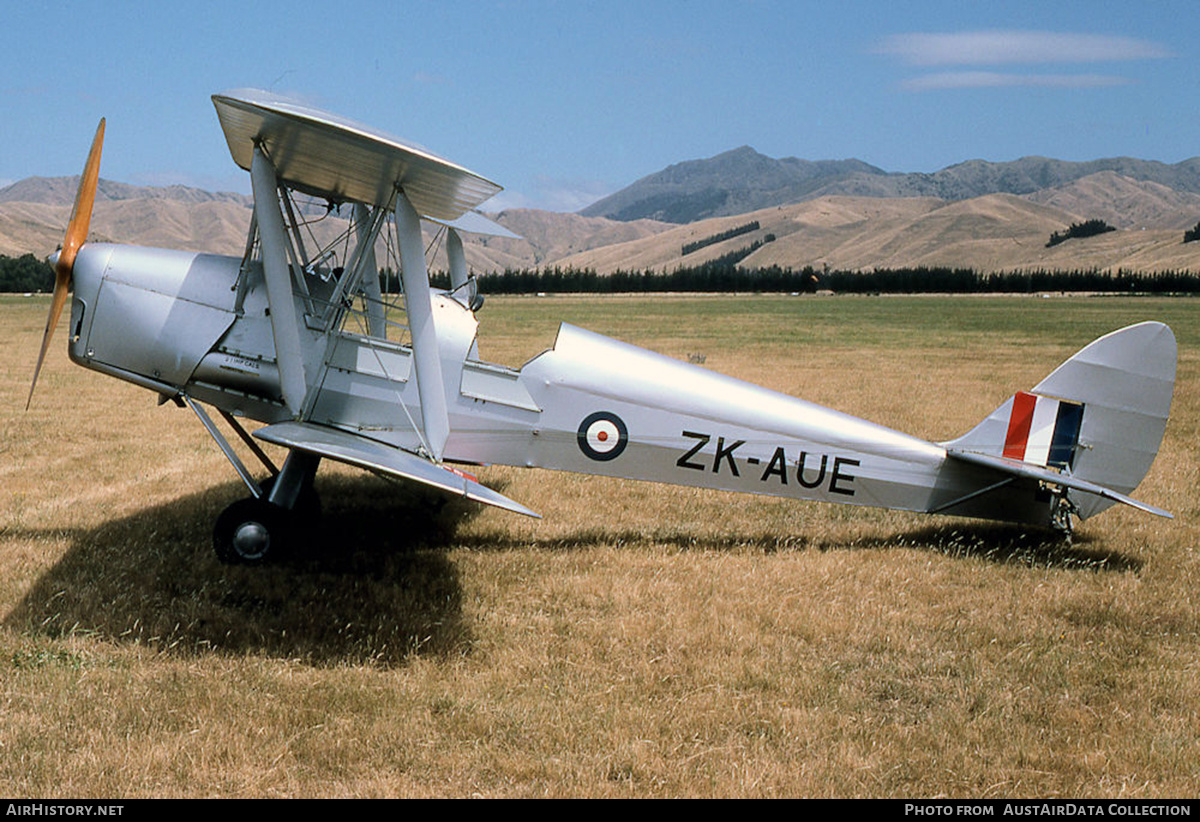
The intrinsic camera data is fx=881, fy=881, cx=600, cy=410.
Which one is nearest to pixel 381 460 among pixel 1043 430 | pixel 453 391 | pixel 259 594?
pixel 259 594

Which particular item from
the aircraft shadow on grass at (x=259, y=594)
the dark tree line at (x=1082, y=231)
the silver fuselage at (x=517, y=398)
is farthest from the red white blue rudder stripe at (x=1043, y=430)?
the dark tree line at (x=1082, y=231)

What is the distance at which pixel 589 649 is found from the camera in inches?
206

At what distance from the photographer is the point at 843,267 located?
19662 centimetres

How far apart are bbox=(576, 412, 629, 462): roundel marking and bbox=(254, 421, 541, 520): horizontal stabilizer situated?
63.7 inches

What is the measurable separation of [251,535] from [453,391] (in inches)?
70.2

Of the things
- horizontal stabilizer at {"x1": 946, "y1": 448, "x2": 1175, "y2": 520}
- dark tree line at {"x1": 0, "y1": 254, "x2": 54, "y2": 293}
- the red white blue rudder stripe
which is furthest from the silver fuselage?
dark tree line at {"x1": 0, "y1": 254, "x2": 54, "y2": 293}

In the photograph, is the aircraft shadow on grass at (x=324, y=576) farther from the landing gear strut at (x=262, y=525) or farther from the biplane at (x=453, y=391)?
the biplane at (x=453, y=391)

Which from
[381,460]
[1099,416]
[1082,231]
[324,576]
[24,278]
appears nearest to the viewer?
[381,460]

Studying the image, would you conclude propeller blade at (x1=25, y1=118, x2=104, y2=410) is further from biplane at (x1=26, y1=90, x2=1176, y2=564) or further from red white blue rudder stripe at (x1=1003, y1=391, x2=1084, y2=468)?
red white blue rudder stripe at (x1=1003, y1=391, x2=1084, y2=468)

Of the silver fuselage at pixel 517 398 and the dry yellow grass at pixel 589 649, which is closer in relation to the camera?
the dry yellow grass at pixel 589 649

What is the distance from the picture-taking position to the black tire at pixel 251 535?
619 cm

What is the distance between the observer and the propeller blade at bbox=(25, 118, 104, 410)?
6.43 meters

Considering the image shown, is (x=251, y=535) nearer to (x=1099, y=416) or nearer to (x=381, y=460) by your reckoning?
(x=381, y=460)

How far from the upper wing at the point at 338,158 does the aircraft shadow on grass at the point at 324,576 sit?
9.01 ft
